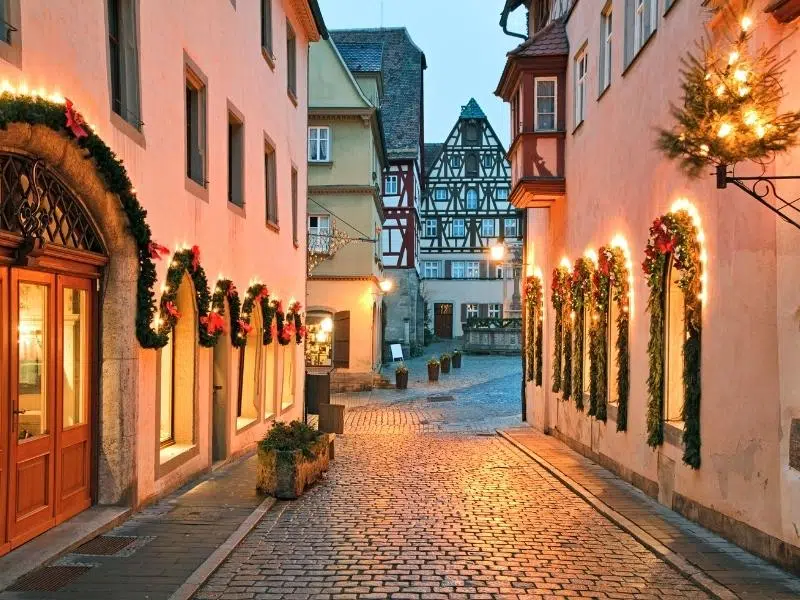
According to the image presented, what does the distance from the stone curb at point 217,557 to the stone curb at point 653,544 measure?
378 cm

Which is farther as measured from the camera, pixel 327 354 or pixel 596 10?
pixel 327 354

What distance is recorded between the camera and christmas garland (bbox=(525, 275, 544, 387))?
19.4m

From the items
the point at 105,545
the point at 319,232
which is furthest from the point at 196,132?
the point at 319,232

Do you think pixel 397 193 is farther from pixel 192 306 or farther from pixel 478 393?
pixel 192 306

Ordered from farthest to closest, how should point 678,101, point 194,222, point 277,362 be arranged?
point 277,362
point 194,222
point 678,101

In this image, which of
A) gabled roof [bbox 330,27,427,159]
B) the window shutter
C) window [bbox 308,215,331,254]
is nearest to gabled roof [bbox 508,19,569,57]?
window [bbox 308,215,331,254]

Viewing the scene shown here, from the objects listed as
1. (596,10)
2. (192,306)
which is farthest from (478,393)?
(192,306)

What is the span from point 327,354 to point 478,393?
5595 millimetres

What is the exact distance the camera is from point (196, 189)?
11.0m

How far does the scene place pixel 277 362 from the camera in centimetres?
1670

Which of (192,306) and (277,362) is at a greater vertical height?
(192,306)

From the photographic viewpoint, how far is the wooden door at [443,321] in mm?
61375

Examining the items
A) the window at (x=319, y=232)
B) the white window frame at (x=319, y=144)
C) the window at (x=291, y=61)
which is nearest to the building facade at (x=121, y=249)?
the window at (x=291, y=61)

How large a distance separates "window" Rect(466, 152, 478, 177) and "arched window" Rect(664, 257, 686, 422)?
47.4 meters
